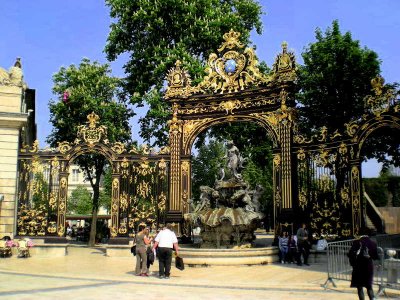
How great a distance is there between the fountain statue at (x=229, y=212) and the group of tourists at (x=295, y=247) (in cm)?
150

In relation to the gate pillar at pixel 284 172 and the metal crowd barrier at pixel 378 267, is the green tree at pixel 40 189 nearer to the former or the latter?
the gate pillar at pixel 284 172

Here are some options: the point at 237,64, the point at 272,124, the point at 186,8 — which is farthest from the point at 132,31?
the point at 272,124

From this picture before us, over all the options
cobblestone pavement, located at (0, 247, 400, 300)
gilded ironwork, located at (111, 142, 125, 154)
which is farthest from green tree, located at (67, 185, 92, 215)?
cobblestone pavement, located at (0, 247, 400, 300)

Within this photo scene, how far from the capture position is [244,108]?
63.7 ft

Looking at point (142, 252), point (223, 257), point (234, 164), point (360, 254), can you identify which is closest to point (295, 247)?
point (223, 257)

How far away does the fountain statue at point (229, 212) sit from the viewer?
55.0ft

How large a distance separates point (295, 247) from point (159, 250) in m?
5.28

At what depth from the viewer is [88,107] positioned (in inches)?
1040

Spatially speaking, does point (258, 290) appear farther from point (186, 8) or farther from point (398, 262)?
point (186, 8)

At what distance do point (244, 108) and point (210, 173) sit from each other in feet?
59.3

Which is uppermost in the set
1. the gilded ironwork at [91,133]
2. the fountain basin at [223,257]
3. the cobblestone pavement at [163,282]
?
the gilded ironwork at [91,133]

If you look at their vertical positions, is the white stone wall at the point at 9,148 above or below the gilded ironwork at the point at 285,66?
below

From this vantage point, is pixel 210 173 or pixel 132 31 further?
pixel 210 173

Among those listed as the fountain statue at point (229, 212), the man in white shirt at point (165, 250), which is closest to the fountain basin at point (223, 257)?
the fountain statue at point (229, 212)
